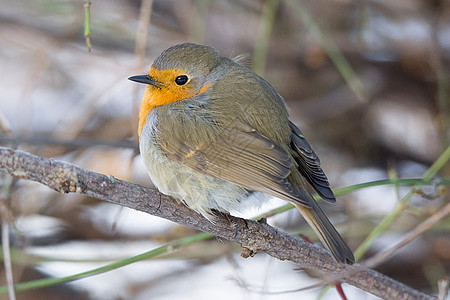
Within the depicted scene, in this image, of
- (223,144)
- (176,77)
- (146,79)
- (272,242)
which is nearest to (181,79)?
(176,77)

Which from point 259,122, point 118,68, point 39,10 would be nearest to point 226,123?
point 259,122

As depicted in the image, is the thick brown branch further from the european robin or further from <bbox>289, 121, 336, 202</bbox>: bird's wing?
<bbox>289, 121, 336, 202</bbox>: bird's wing

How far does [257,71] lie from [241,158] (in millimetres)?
1078

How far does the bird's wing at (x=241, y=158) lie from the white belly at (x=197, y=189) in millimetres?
35

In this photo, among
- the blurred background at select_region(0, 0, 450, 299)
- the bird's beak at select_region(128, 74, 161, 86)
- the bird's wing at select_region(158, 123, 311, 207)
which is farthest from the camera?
the blurred background at select_region(0, 0, 450, 299)

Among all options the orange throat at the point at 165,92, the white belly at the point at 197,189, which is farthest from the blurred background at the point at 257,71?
the white belly at the point at 197,189

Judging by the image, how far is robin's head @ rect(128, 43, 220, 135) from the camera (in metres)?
2.64

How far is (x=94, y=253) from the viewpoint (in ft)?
11.1

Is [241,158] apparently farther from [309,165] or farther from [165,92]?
[165,92]

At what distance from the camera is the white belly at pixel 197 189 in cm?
223

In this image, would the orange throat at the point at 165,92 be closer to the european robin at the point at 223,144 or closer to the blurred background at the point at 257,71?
the european robin at the point at 223,144

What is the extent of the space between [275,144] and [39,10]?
229 cm

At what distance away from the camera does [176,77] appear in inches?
104

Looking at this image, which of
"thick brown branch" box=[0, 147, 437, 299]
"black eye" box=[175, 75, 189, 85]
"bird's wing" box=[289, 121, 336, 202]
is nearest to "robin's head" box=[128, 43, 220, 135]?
"black eye" box=[175, 75, 189, 85]
